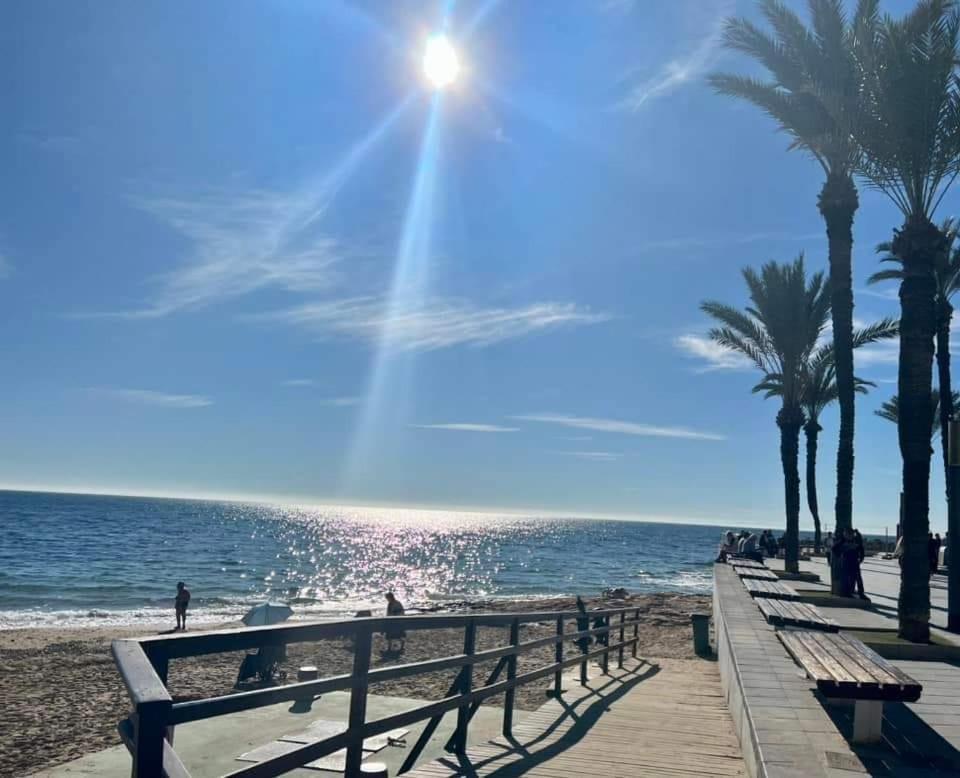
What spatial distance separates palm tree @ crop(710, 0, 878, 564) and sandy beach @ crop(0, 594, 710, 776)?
6.62 m

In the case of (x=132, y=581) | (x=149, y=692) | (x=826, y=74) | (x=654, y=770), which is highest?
(x=826, y=74)

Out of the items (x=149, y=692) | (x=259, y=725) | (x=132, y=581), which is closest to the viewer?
(x=149, y=692)

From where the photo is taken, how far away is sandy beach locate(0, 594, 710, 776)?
10805 mm

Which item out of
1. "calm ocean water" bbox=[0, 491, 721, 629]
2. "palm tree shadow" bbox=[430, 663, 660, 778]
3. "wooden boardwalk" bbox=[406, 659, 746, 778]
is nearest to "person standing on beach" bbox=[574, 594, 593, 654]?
"palm tree shadow" bbox=[430, 663, 660, 778]

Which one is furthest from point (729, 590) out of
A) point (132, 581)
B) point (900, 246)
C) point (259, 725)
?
point (132, 581)

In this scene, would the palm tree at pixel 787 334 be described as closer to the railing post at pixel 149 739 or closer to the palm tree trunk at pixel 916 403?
the palm tree trunk at pixel 916 403

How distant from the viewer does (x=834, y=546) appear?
1630cm

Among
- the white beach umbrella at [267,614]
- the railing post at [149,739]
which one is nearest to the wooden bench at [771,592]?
the white beach umbrella at [267,614]

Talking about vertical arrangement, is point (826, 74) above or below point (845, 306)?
above

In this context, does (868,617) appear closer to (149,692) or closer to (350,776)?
(350,776)

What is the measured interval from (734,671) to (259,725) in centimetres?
523

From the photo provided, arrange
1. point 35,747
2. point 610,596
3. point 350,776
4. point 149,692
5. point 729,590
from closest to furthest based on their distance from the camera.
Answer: point 149,692
point 350,776
point 35,747
point 729,590
point 610,596

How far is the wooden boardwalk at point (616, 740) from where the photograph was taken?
5449mm

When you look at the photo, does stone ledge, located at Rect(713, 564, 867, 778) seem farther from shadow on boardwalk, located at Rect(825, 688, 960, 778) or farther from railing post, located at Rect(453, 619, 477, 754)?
railing post, located at Rect(453, 619, 477, 754)
